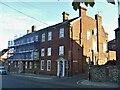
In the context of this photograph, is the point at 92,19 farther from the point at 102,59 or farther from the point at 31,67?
the point at 31,67

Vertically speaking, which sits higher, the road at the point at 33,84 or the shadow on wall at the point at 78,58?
the shadow on wall at the point at 78,58

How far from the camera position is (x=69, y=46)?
1603 inches

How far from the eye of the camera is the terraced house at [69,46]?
134 feet

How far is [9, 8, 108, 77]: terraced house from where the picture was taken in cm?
4094

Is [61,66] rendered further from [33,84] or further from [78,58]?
[33,84]

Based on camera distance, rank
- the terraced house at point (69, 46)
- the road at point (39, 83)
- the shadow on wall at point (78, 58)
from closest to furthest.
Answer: the road at point (39, 83) → the shadow on wall at point (78, 58) → the terraced house at point (69, 46)

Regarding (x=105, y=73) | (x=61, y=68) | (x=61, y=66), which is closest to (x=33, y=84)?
(x=105, y=73)

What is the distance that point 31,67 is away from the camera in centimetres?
5391

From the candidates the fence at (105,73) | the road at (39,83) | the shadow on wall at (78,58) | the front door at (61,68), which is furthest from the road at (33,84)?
the front door at (61,68)

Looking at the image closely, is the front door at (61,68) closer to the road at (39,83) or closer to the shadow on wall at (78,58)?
the shadow on wall at (78,58)

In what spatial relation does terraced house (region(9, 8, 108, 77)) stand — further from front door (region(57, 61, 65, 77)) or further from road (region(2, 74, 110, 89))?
road (region(2, 74, 110, 89))

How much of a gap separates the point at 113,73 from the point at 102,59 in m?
18.5

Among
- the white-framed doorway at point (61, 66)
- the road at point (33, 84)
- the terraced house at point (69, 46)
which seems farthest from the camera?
the white-framed doorway at point (61, 66)

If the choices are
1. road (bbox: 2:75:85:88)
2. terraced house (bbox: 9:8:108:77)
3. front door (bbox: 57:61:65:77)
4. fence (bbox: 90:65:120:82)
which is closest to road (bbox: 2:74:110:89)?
road (bbox: 2:75:85:88)
